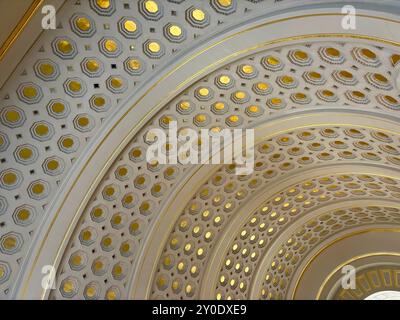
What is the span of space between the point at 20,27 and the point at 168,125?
332 cm

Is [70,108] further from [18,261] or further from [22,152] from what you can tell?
[18,261]

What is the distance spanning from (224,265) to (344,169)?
4204 millimetres

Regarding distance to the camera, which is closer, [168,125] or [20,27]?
[20,27]

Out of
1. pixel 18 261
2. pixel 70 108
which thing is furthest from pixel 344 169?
pixel 18 261

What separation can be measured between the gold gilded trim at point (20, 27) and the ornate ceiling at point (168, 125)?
1.72 ft

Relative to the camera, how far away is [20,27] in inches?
263

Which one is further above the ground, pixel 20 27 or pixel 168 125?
pixel 168 125

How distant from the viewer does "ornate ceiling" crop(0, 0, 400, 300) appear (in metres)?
7.21

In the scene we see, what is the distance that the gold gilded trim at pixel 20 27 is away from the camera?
651 cm

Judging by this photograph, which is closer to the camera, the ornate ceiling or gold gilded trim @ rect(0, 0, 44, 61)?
gold gilded trim @ rect(0, 0, 44, 61)

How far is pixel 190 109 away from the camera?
8.97 meters

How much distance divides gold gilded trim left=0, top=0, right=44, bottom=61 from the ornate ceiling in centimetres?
53

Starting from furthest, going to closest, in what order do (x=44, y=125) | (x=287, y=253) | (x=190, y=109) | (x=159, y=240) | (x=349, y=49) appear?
(x=287, y=253) < (x=159, y=240) < (x=190, y=109) < (x=44, y=125) < (x=349, y=49)

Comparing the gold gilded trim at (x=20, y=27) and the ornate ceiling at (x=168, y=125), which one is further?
the ornate ceiling at (x=168, y=125)
